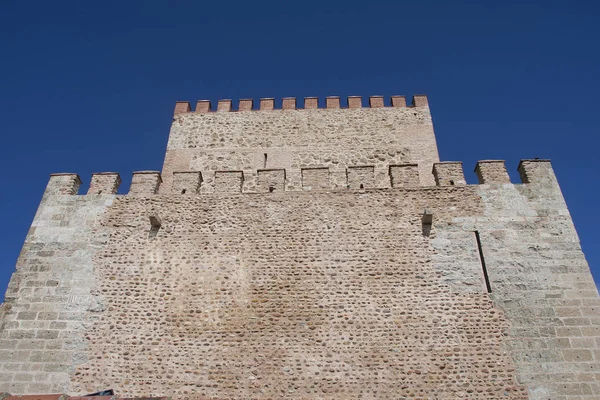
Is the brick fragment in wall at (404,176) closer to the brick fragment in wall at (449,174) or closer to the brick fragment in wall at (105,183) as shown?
the brick fragment in wall at (449,174)

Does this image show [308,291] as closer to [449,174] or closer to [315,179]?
[315,179]

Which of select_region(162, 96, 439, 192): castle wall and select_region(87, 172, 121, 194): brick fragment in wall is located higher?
select_region(162, 96, 439, 192): castle wall

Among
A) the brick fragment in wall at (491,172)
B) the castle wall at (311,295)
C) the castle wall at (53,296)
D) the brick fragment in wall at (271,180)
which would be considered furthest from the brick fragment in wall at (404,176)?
the castle wall at (53,296)

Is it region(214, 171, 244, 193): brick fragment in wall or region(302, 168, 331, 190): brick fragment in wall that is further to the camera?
region(214, 171, 244, 193): brick fragment in wall

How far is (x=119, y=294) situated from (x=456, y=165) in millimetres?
7107

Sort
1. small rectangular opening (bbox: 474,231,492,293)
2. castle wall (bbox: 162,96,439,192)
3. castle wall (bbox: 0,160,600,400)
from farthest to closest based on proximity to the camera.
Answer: castle wall (bbox: 162,96,439,192) < small rectangular opening (bbox: 474,231,492,293) < castle wall (bbox: 0,160,600,400)

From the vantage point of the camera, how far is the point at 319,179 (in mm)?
8672

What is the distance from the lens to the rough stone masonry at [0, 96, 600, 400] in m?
6.61

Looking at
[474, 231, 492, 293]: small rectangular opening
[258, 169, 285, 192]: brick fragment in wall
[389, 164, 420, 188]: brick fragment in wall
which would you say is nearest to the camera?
[474, 231, 492, 293]: small rectangular opening

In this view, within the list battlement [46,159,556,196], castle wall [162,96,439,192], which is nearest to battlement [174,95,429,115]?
castle wall [162,96,439,192]

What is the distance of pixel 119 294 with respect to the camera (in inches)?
295

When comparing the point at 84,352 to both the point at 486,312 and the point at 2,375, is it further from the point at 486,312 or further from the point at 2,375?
the point at 486,312

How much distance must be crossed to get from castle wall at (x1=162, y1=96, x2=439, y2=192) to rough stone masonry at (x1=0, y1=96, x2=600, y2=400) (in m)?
2.66

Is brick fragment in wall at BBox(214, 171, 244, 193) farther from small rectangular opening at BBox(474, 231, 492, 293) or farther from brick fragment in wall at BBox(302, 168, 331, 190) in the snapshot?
small rectangular opening at BBox(474, 231, 492, 293)
